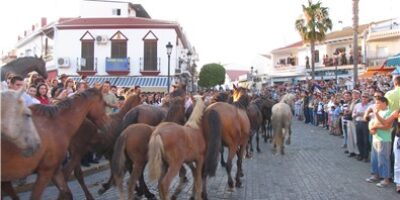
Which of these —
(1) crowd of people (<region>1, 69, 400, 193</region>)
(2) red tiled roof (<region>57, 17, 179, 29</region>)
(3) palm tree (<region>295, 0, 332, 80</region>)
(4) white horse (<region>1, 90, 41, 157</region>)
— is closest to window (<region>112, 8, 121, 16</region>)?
(2) red tiled roof (<region>57, 17, 179, 29</region>)

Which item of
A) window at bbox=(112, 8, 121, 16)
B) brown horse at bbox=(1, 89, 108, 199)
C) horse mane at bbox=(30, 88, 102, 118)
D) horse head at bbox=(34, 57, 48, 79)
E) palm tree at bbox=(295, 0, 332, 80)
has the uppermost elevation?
window at bbox=(112, 8, 121, 16)

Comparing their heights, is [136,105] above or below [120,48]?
below

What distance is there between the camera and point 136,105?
33.2 feet

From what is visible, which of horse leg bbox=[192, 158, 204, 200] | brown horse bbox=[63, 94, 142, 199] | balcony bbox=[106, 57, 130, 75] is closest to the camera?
horse leg bbox=[192, 158, 204, 200]

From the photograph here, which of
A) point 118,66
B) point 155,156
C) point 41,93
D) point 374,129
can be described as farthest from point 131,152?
point 118,66

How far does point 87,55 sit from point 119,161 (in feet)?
127

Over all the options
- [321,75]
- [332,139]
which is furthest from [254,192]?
[321,75]

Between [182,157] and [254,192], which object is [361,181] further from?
[182,157]

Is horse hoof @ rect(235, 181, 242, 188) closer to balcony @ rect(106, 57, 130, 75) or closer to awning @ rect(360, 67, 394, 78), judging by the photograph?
awning @ rect(360, 67, 394, 78)

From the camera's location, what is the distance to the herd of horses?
18.5ft

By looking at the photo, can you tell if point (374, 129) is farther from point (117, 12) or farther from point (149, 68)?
point (117, 12)

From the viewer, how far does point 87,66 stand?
44.7 meters

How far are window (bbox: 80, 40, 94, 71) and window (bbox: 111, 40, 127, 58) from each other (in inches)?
78.8

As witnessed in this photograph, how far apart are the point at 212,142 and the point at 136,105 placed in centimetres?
248
